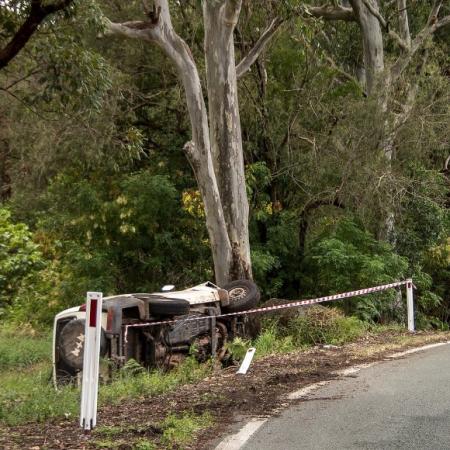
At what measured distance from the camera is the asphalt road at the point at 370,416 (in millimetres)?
5879

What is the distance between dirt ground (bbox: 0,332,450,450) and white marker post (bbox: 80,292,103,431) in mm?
187

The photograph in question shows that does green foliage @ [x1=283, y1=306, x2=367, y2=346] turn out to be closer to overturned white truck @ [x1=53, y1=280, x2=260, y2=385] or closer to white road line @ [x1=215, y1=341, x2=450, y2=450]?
overturned white truck @ [x1=53, y1=280, x2=260, y2=385]

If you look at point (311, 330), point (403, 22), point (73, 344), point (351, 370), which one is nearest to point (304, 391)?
point (351, 370)

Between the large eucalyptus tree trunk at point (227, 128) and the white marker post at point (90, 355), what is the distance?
7.76 metres

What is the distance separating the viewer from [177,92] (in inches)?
667

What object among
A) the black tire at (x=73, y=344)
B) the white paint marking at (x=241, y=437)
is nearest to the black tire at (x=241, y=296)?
the black tire at (x=73, y=344)

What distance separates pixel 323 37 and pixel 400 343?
10.7 metres

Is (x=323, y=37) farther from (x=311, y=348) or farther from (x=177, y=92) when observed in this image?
(x=311, y=348)

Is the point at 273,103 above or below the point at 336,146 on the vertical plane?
above

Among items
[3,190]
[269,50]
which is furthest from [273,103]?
[3,190]

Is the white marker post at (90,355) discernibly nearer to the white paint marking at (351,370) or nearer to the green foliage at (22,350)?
the white paint marking at (351,370)

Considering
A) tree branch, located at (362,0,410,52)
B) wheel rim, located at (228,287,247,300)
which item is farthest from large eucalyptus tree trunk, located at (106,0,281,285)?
tree branch, located at (362,0,410,52)

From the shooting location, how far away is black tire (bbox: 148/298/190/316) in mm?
9383

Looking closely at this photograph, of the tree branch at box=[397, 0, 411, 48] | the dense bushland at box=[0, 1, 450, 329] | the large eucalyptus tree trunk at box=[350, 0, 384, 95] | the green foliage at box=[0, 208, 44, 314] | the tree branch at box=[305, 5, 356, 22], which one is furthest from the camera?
the tree branch at box=[397, 0, 411, 48]
